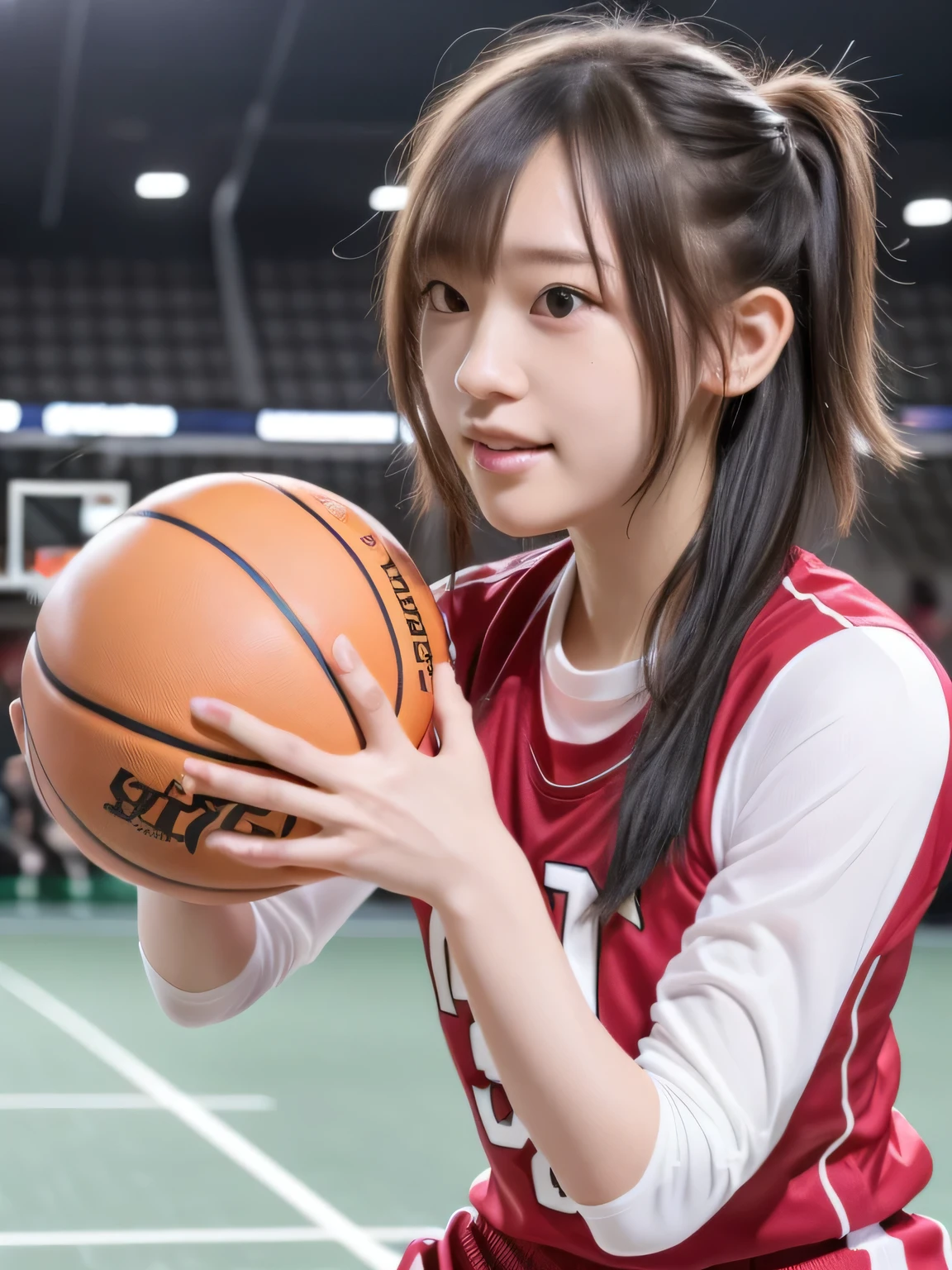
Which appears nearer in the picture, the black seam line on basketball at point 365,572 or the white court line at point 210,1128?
the black seam line on basketball at point 365,572

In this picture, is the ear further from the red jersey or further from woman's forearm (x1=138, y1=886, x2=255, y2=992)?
woman's forearm (x1=138, y1=886, x2=255, y2=992)

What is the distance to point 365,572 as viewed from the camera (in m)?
0.83

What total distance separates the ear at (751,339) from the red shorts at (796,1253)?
0.53 meters

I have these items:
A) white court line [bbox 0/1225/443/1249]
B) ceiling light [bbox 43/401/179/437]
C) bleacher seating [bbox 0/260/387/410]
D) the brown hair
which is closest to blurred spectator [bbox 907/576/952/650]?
bleacher seating [bbox 0/260/387/410]

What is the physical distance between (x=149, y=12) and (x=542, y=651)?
5.08 meters

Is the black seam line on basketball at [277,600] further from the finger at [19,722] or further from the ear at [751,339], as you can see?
the ear at [751,339]

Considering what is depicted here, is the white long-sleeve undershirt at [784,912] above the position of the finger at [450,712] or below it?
below

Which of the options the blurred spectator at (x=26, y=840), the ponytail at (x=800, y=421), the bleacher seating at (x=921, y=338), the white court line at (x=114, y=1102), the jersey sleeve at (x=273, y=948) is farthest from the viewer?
the bleacher seating at (x=921, y=338)

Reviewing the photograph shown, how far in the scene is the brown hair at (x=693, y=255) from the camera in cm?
80

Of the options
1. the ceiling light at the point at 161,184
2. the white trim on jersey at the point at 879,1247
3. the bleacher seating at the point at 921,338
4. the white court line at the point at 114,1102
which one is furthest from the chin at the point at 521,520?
the ceiling light at the point at 161,184

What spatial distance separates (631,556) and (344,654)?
0.96 ft

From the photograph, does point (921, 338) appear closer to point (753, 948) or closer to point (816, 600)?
point (816, 600)

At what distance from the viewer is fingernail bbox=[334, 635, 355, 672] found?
71 cm

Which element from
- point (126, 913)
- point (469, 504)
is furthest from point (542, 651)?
point (126, 913)
